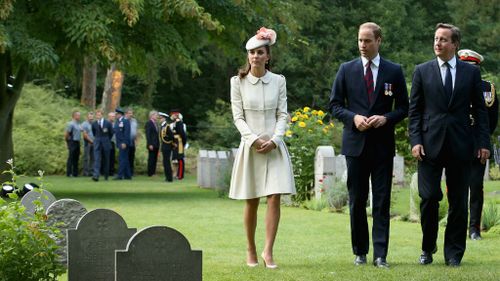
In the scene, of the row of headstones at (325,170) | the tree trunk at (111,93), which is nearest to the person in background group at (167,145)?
the row of headstones at (325,170)

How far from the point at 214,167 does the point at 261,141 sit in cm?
1788

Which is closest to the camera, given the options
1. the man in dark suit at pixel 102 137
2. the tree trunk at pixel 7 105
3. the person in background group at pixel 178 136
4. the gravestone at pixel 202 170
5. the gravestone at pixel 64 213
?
the gravestone at pixel 64 213

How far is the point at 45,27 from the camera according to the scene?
2414 centimetres

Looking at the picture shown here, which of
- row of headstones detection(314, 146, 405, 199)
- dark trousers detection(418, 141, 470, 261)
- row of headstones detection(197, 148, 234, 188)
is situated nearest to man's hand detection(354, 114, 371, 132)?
dark trousers detection(418, 141, 470, 261)

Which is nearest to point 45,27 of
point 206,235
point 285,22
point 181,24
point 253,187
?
point 181,24

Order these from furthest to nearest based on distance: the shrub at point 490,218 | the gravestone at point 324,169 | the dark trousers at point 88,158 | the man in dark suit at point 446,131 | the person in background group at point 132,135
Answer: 1. the dark trousers at point 88,158
2. the person in background group at point 132,135
3. the gravestone at point 324,169
4. the shrub at point 490,218
5. the man in dark suit at point 446,131

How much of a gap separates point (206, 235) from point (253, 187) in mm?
4123

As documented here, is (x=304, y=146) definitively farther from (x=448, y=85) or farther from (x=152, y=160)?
(x=152, y=160)

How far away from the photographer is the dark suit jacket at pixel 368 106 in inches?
439

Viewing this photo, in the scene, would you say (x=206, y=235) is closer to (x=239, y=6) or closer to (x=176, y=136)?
(x=239, y=6)

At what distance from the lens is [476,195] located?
1389 centimetres

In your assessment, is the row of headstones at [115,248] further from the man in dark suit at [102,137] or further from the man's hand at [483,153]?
the man in dark suit at [102,137]

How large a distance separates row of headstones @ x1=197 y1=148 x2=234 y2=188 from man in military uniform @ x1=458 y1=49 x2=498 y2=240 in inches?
475

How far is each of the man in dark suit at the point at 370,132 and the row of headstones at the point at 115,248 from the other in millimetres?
2612
